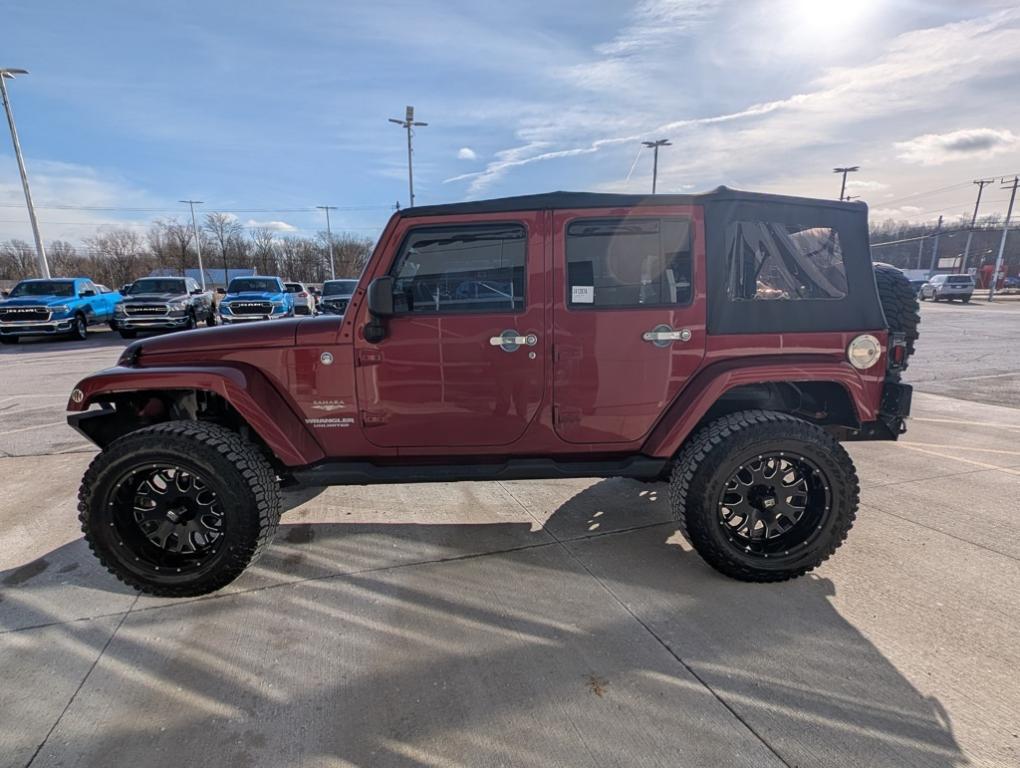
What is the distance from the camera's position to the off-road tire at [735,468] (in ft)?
8.82

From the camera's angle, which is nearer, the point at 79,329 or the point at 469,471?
the point at 469,471

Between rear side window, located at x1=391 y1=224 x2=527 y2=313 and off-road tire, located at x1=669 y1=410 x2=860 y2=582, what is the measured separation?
1.32 metres

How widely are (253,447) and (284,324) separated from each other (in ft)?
2.29

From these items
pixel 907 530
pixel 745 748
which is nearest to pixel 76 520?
pixel 745 748

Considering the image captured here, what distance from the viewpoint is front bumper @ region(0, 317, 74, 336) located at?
1339cm

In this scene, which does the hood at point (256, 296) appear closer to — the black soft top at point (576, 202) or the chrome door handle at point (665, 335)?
the black soft top at point (576, 202)

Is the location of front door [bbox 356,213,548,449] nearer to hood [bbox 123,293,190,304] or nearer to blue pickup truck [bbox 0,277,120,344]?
hood [bbox 123,293,190,304]

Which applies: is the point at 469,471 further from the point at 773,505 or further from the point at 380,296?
the point at 773,505

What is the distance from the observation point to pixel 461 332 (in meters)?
2.74

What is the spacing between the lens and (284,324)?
2912mm

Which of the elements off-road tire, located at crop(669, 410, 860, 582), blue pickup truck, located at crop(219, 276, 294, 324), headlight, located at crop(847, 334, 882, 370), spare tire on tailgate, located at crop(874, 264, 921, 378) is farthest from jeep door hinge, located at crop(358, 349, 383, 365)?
blue pickup truck, located at crop(219, 276, 294, 324)

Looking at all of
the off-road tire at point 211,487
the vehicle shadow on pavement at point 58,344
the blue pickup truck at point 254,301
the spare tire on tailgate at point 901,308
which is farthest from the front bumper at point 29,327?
the spare tire on tailgate at point 901,308

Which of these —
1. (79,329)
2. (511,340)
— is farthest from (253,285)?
(511,340)

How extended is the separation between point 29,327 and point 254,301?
5.50m
